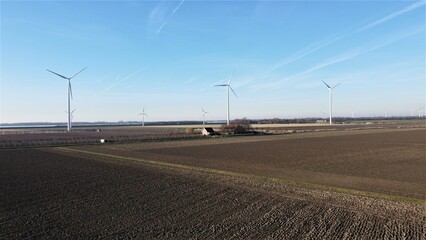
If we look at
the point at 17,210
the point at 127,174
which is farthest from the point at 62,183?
the point at 17,210

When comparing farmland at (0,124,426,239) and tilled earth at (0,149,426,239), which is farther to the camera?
farmland at (0,124,426,239)

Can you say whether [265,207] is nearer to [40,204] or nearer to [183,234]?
[183,234]

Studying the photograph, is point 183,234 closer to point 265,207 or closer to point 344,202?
point 265,207

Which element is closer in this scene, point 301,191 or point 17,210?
point 17,210

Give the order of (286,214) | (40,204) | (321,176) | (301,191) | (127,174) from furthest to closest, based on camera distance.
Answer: (127,174) < (321,176) < (301,191) < (40,204) < (286,214)

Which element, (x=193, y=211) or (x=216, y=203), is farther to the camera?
(x=216, y=203)

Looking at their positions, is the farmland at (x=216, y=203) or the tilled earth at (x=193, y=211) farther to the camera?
the farmland at (x=216, y=203)

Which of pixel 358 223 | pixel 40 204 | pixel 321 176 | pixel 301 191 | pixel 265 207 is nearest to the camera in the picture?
pixel 358 223

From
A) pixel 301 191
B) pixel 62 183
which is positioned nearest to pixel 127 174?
pixel 62 183
